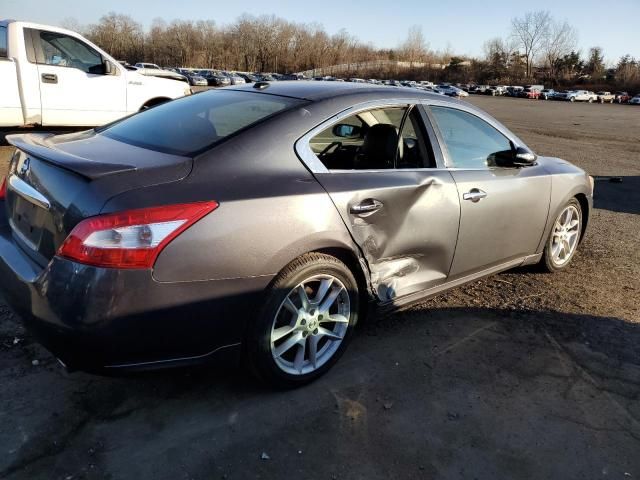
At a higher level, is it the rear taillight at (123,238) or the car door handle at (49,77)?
the car door handle at (49,77)

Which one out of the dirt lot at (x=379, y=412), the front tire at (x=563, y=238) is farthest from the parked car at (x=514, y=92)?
the dirt lot at (x=379, y=412)


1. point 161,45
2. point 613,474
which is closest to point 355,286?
point 613,474

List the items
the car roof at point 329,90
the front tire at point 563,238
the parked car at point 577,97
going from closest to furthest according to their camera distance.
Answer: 1. the car roof at point 329,90
2. the front tire at point 563,238
3. the parked car at point 577,97

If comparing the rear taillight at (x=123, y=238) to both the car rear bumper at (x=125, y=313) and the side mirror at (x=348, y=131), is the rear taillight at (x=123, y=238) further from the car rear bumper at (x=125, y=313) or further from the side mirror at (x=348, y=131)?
the side mirror at (x=348, y=131)

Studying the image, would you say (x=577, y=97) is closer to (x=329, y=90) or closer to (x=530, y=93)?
(x=530, y=93)

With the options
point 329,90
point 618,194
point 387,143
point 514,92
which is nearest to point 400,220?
point 387,143

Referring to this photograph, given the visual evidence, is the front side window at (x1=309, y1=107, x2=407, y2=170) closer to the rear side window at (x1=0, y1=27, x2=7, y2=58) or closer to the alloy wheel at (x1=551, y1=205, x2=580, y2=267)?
the alloy wheel at (x1=551, y1=205, x2=580, y2=267)

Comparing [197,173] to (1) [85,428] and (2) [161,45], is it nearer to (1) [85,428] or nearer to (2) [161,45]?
(1) [85,428]

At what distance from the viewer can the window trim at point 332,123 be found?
8.96 feet

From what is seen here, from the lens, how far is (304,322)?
9.06ft

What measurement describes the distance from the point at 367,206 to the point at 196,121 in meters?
1.11

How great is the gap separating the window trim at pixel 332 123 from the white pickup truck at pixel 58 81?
22.7ft

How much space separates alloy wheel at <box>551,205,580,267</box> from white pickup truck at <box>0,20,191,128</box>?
7369 millimetres

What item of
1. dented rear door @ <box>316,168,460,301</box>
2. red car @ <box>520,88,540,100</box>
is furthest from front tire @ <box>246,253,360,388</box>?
red car @ <box>520,88,540,100</box>
